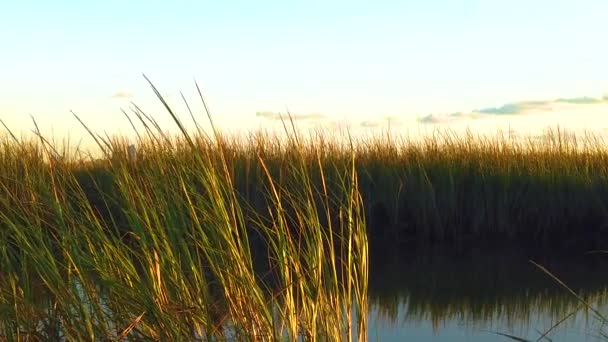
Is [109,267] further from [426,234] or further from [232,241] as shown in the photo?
[426,234]

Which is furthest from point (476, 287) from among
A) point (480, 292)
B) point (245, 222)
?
point (245, 222)

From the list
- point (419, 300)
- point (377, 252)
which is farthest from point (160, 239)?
point (377, 252)

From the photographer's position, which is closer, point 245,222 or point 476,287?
point 476,287

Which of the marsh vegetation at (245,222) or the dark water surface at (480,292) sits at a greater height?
the marsh vegetation at (245,222)

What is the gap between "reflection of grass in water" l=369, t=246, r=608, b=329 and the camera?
421 cm

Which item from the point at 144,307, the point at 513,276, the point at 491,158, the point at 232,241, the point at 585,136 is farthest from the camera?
the point at 585,136

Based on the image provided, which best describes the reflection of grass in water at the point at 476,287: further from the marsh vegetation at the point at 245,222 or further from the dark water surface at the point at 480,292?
the marsh vegetation at the point at 245,222

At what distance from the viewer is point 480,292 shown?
4797 mm

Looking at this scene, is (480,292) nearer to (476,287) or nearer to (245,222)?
(476,287)

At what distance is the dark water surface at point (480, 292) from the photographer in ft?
12.5

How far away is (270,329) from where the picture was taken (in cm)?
210

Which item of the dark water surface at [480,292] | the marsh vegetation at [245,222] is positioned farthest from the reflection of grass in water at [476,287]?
the marsh vegetation at [245,222]

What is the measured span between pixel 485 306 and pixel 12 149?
183 inches

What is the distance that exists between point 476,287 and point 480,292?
0.15 meters
